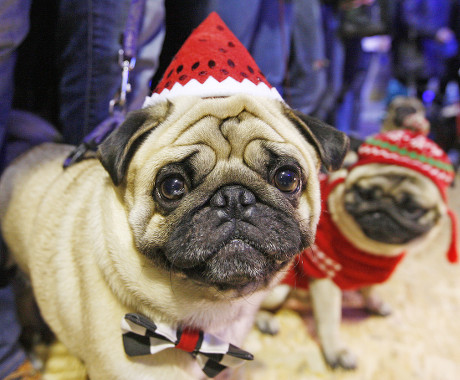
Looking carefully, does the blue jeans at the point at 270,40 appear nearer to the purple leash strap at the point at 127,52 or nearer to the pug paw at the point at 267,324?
the purple leash strap at the point at 127,52

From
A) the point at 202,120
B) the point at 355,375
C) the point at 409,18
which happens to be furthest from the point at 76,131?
the point at 409,18

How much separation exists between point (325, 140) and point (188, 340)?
72cm

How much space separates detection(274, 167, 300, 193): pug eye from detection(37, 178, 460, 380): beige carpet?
2.97ft

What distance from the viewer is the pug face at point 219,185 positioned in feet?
2.78

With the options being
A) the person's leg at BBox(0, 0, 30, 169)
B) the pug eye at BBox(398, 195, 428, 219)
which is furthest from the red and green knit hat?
the pug eye at BBox(398, 195, 428, 219)

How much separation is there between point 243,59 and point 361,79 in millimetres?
2812


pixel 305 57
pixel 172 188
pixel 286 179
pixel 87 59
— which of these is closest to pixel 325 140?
pixel 286 179

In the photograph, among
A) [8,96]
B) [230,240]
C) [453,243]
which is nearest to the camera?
[230,240]

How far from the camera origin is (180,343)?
990mm

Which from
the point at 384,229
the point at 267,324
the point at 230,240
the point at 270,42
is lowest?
the point at 267,324

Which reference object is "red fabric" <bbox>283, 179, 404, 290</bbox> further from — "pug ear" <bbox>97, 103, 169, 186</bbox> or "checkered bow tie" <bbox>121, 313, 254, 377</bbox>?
"pug ear" <bbox>97, 103, 169, 186</bbox>

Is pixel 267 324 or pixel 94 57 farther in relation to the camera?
pixel 267 324

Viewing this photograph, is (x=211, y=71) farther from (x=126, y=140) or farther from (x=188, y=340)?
(x=188, y=340)

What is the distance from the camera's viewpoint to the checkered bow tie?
945mm
